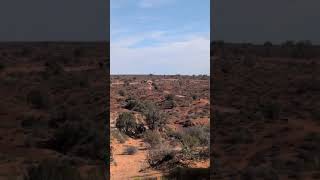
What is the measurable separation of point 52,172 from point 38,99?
10.1 metres

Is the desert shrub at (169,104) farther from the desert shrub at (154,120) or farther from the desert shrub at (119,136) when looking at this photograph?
the desert shrub at (119,136)

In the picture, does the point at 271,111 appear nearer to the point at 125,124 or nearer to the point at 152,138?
the point at 152,138

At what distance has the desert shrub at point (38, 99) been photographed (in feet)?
58.9

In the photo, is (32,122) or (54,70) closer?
(32,122)

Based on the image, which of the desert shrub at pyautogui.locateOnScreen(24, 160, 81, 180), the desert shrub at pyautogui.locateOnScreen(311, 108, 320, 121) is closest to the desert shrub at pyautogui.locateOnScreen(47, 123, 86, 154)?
the desert shrub at pyautogui.locateOnScreen(24, 160, 81, 180)

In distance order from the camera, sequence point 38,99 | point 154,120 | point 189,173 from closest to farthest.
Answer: point 189,173, point 38,99, point 154,120

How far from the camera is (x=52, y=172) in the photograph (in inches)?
346

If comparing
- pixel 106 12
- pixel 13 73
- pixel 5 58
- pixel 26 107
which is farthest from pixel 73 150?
pixel 5 58

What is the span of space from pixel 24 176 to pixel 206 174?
387 centimetres

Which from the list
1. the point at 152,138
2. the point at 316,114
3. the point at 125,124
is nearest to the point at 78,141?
the point at 152,138

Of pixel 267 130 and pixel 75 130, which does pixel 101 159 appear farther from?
pixel 267 130

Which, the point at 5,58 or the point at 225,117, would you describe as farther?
the point at 5,58

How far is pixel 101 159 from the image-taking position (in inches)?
426

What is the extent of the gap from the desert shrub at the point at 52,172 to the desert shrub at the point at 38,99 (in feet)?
28.7
